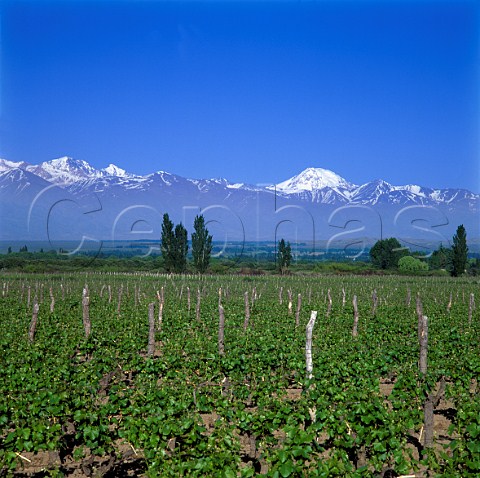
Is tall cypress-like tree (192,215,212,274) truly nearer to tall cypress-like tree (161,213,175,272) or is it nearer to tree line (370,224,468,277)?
tall cypress-like tree (161,213,175,272)

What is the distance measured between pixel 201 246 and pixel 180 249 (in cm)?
269

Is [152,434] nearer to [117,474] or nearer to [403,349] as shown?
[117,474]

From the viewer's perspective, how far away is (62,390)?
845cm

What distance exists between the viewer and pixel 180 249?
231 ft

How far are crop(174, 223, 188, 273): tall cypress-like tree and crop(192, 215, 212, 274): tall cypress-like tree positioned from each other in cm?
124

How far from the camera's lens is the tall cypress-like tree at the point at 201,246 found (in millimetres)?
68688

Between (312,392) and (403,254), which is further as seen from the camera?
(403,254)

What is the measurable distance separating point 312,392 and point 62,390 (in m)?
3.76

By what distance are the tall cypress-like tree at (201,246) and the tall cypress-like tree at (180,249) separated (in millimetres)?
1241

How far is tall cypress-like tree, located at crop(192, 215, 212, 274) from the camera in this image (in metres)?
68.7

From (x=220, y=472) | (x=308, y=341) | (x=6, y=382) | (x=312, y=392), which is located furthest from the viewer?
(x=308, y=341)

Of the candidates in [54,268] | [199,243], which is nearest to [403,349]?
[199,243]

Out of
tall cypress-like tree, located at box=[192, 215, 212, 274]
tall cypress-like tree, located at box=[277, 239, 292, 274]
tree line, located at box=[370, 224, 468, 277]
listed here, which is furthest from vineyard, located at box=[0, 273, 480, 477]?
tree line, located at box=[370, 224, 468, 277]

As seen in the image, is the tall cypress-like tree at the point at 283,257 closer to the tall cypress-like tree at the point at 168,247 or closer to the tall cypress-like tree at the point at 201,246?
the tall cypress-like tree at the point at 201,246
